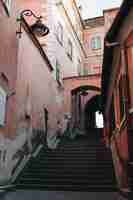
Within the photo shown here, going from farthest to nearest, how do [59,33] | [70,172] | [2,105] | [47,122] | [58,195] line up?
[59,33] → [47,122] → [70,172] → [2,105] → [58,195]

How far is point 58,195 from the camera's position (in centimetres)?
607

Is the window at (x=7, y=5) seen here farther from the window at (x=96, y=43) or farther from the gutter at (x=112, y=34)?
the window at (x=96, y=43)

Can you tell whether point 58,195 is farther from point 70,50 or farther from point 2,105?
point 70,50

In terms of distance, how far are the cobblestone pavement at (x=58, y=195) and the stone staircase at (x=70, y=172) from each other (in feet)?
1.33

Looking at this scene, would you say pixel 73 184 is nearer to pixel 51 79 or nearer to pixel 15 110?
pixel 15 110

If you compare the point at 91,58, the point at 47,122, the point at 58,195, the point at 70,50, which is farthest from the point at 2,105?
the point at 91,58

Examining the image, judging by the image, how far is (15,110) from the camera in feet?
25.7

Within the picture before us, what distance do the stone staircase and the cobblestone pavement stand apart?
405 millimetres

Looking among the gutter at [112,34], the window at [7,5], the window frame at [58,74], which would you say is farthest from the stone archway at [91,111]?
the window at [7,5]

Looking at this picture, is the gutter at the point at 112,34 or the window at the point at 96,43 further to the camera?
the window at the point at 96,43

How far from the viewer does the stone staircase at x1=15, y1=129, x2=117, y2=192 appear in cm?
689

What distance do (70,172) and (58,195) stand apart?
1680 millimetres

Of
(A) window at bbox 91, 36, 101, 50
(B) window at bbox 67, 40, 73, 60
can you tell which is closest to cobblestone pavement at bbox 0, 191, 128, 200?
(B) window at bbox 67, 40, 73, 60

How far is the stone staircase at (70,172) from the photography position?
689 cm
